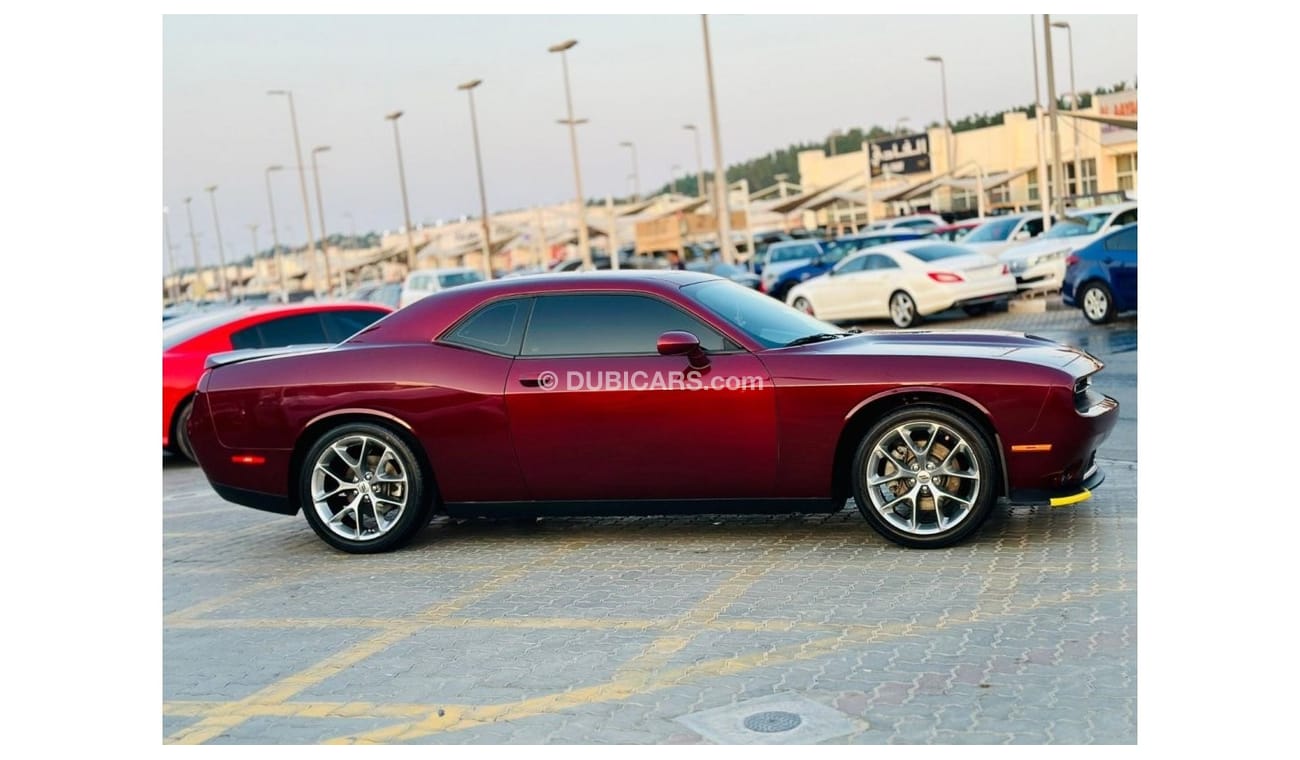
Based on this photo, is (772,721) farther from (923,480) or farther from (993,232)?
(993,232)

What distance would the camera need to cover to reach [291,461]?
8.05 m

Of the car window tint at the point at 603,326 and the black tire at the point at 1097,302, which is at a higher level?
the car window tint at the point at 603,326

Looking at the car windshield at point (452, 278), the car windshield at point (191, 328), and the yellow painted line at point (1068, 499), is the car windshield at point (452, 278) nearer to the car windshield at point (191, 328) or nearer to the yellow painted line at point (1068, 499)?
the car windshield at point (191, 328)

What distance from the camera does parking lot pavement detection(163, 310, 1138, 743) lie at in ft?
15.9

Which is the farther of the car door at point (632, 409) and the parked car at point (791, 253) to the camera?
the parked car at point (791, 253)

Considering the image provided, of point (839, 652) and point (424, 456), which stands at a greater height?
point (424, 456)

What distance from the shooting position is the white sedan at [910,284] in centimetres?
2270

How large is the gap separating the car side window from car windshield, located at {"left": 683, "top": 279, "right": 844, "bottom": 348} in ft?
20.9

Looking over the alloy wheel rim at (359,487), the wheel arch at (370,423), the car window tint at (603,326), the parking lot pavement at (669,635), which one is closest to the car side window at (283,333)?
the parking lot pavement at (669,635)

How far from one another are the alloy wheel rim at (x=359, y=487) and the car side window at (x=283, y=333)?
18.4 feet

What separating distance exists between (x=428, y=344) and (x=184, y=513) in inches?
138

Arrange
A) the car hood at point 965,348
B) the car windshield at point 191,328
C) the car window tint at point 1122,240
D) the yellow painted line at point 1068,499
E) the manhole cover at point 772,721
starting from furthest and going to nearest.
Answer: the car window tint at point 1122,240 < the car windshield at point 191,328 < the car hood at point 965,348 < the yellow painted line at point 1068,499 < the manhole cover at point 772,721
